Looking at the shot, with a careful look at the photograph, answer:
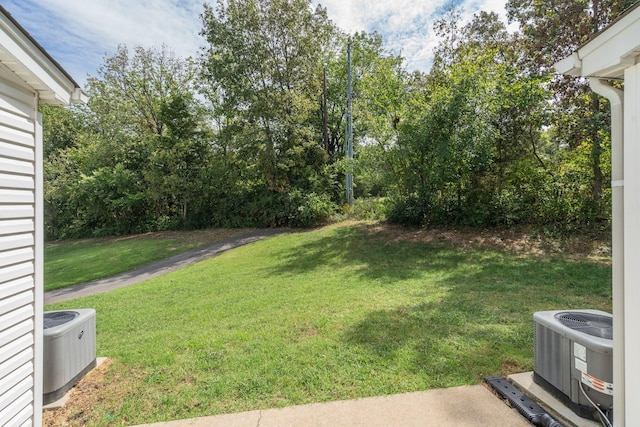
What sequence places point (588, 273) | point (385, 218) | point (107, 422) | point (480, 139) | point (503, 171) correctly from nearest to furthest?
point (107, 422) → point (588, 273) → point (480, 139) → point (503, 171) → point (385, 218)

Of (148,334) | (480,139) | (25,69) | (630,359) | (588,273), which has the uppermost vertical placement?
(480,139)

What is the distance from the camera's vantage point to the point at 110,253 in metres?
11.2

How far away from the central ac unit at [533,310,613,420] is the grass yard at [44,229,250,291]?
383 inches

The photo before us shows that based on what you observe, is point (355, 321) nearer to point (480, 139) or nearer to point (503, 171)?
point (480, 139)

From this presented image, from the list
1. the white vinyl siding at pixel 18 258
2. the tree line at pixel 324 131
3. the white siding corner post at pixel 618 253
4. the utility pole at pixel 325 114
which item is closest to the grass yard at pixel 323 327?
the white vinyl siding at pixel 18 258

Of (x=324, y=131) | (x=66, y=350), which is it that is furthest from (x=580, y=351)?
(x=324, y=131)

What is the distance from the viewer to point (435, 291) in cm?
509

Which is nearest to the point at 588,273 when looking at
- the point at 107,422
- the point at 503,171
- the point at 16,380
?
the point at 503,171

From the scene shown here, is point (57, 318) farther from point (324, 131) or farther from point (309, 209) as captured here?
point (324, 131)

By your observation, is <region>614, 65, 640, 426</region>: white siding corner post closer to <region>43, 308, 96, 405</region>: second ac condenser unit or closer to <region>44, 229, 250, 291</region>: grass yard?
<region>43, 308, 96, 405</region>: second ac condenser unit

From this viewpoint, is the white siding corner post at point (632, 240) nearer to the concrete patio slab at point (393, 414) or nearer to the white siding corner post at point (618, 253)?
the white siding corner post at point (618, 253)

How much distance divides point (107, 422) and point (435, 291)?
4487 mm

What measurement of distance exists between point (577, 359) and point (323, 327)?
2514 millimetres

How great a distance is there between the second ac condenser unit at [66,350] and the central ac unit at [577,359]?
13.0 ft
